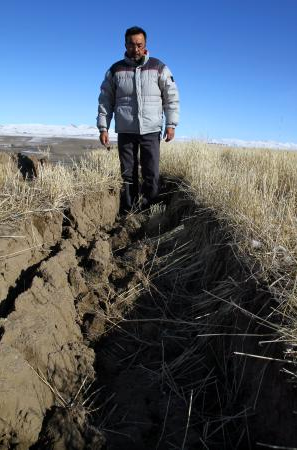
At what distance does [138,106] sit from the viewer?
4957 mm

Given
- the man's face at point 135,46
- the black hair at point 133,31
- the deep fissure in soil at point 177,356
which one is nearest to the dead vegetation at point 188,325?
the deep fissure in soil at point 177,356

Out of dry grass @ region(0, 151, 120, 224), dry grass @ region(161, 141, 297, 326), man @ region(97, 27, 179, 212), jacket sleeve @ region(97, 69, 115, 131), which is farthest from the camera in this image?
jacket sleeve @ region(97, 69, 115, 131)

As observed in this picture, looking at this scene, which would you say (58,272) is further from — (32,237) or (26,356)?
(26,356)

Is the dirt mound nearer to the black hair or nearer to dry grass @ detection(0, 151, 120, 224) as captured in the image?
dry grass @ detection(0, 151, 120, 224)

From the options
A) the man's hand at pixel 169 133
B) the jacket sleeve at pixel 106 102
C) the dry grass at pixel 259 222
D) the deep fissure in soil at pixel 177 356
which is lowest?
the deep fissure in soil at pixel 177 356

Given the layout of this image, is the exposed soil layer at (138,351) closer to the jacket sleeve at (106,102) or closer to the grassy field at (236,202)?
the grassy field at (236,202)

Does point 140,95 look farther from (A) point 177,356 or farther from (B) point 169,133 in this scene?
(A) point 177,356

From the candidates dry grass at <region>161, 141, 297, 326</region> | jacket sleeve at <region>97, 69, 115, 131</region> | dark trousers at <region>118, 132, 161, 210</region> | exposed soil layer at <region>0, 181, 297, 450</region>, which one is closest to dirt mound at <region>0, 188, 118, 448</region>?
exposed soil layer at <region>0, 181, 297, 450</region>

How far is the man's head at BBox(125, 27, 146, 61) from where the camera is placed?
4.77m

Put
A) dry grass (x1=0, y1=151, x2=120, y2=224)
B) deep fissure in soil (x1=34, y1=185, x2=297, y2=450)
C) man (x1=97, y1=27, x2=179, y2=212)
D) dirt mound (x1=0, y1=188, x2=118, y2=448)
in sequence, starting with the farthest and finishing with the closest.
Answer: man (x1=97, y1=27, x2=179, y2=212) → dry grass (x1=0, y1=151, x2=120, y2=224) → deep fissure in soil (x1=34, y1=185, x2=297, y2=450) → dirt mound (x1=0, y1=188, x2=118, y2=448)

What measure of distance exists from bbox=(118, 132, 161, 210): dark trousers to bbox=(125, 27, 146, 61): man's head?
2.79ft

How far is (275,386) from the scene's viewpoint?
2074 mm

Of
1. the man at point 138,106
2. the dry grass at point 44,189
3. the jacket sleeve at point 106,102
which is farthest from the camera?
the jacket sleeve at point 106,102

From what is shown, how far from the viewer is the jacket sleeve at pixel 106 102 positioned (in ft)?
16.7
